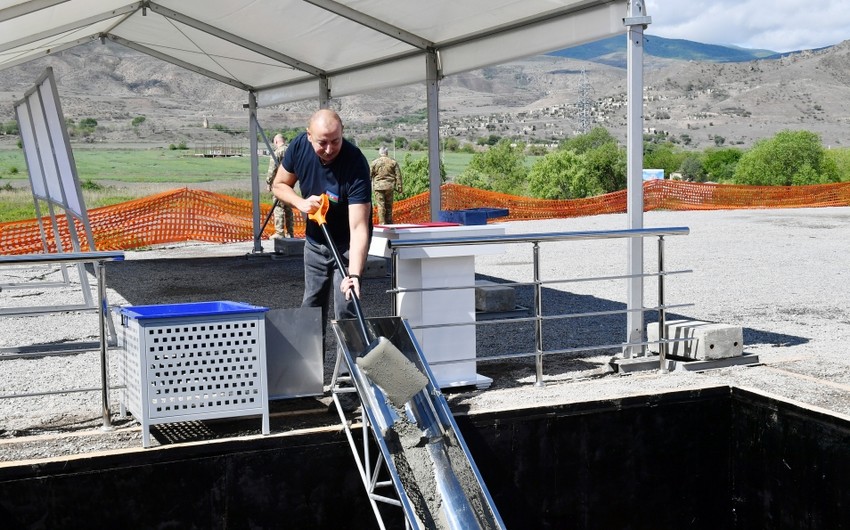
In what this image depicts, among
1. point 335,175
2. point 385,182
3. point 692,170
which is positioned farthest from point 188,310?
point 692,170

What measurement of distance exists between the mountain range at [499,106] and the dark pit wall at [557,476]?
261 ft

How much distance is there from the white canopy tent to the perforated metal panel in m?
3.06

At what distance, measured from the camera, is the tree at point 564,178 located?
43.8 m

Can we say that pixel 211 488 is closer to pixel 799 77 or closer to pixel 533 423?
pixel 533 423

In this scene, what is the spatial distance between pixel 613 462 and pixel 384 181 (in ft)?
38.9

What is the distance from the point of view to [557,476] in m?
5.64

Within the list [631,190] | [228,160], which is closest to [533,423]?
[631,190]

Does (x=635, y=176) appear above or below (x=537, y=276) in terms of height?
above

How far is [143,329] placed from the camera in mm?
4668

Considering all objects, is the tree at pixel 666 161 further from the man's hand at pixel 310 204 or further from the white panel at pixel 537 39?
the man's hand at pixel 310 204

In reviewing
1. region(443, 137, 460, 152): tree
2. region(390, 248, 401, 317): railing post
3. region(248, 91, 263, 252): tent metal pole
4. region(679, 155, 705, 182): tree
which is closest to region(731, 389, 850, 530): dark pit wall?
region(390, 248, 401, 317): railing post

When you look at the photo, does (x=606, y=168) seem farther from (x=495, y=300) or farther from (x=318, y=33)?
(x=495, y=300)

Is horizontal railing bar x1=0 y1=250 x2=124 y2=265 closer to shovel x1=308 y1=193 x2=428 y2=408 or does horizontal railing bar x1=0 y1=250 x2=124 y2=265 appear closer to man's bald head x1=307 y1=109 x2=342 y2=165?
man's bald head x1=307 y1=109 x2=342 y2=165

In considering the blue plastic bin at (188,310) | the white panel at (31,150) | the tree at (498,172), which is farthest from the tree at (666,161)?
the blue plastic bin at (188,310)
